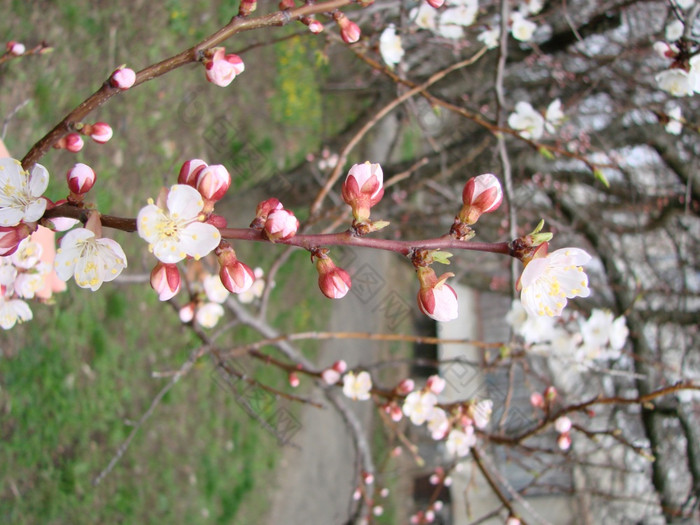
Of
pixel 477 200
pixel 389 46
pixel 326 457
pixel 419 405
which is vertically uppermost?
pixel 389 46

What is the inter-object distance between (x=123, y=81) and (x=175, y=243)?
33cm

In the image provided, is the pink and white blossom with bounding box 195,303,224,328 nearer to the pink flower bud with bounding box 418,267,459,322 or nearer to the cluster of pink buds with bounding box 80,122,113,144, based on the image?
the cluster of pink buds with bounding box 80,122,113,144

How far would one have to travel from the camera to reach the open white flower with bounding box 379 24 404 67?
230cm

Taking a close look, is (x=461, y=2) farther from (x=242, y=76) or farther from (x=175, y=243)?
(x=242, y=76)

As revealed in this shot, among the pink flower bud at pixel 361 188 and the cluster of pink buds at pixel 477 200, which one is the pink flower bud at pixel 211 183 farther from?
the cluster of pink buds at pixel 477 200

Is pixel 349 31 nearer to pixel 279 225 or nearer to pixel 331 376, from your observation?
pixel 279 225

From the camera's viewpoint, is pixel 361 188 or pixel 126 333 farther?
pixel 126 333

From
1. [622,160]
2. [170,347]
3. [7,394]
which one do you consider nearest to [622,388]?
[622,160]

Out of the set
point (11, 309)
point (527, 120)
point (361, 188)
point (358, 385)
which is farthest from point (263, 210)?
point (527, 120)

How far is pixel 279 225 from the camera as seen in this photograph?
91cm

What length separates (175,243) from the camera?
0.92 meters

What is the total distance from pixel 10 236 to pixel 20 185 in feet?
Answer: 0.52

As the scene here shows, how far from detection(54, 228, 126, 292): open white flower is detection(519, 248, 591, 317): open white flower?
746 millimetres

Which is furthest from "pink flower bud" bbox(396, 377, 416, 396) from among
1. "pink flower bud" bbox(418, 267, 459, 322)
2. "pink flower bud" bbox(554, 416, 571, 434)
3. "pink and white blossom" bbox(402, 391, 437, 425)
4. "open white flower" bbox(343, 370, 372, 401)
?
"pink flower bud" bbox(418, 267, 459, 322)
